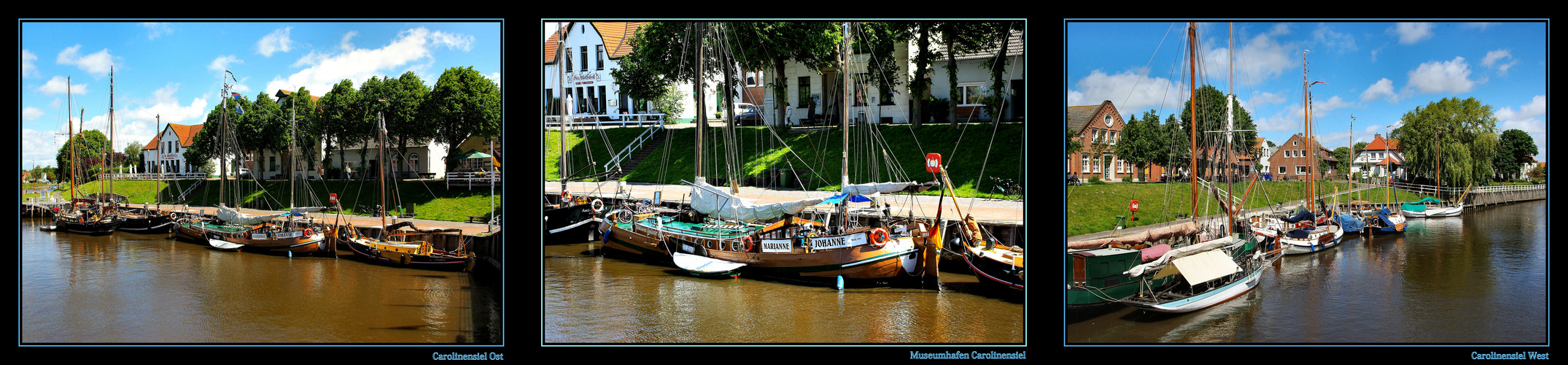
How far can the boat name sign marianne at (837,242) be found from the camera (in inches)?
491

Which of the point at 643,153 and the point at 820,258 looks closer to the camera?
the point at 820,258

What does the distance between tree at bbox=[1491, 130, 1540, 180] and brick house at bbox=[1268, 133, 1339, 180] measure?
286 centimetres

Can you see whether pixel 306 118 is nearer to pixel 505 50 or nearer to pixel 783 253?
pixel 783 253

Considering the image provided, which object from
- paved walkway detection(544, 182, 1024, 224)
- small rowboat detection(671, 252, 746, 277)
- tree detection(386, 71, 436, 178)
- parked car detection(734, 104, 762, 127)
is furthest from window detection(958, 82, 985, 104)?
tree detection(386, 71, 436, 178)

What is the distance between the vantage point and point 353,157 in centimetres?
2081

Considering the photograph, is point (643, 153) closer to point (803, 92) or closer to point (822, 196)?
point (803, 92)

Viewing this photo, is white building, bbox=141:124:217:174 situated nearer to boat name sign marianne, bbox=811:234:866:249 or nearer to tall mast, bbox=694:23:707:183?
tall mast, bbox=694:23:707:183

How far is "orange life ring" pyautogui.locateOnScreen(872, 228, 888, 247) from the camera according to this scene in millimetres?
12367

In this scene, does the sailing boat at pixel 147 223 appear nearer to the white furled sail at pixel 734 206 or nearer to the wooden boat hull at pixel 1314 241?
the white furled sail at pixel 734 206

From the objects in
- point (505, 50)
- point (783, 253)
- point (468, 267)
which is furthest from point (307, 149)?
point (505, 50)

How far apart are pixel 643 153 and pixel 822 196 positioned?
430 inches

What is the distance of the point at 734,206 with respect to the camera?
14086 millimetres

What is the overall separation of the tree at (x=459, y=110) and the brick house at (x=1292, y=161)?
655 inches

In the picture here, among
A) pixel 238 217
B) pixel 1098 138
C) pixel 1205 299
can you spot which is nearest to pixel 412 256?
pixel 238 217
